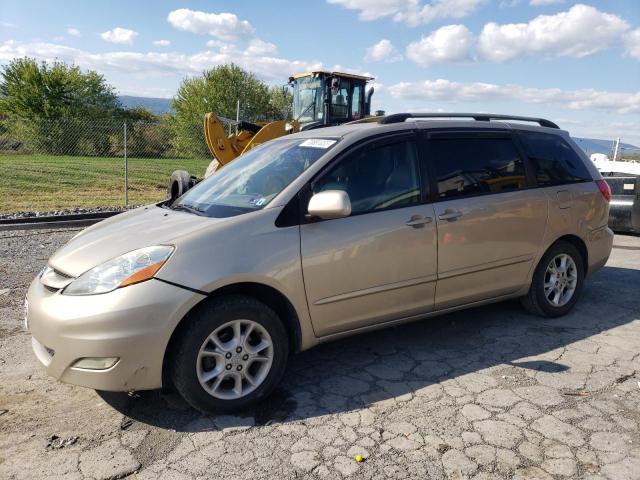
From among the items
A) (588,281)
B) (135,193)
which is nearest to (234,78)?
(135,193)

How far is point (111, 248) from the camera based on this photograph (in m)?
3.09

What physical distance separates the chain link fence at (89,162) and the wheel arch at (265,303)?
31.1ft

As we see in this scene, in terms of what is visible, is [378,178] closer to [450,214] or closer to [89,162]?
[450,214]

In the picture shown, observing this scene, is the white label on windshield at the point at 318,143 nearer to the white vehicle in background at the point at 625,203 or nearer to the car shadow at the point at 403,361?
the car shadow at the point at 403,361

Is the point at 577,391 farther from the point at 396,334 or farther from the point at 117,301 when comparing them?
the point at 117,301

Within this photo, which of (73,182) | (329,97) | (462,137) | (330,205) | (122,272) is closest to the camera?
(122,272)

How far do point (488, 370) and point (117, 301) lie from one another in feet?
8.25

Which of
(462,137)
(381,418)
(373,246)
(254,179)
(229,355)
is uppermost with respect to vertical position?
(462,137)

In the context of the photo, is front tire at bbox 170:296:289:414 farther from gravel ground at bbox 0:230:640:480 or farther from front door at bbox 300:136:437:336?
front door at bbox 300:136:437:336

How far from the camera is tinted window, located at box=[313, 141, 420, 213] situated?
11.6 ft

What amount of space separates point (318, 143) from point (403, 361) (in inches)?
67.0

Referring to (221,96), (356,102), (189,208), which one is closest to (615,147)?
(356,102)

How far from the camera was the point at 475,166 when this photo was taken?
417cm

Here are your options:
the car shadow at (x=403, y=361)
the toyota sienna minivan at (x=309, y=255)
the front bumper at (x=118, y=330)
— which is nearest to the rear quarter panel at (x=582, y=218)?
the toyota sienna minivan at (x=309, y=255)
